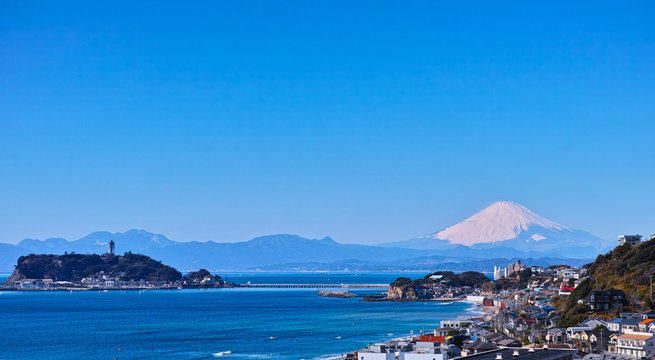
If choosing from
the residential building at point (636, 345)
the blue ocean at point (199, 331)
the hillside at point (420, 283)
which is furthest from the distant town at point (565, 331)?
the hillside at point (420, 283)

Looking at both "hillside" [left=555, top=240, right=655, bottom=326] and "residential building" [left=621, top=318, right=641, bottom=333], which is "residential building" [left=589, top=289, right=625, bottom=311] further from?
"residential building" [left=621, top=318, right=641, bottom=333]

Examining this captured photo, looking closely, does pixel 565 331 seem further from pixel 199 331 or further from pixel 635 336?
pixel 199 331

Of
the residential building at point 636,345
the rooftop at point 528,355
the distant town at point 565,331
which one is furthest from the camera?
the residential building at point 636,345

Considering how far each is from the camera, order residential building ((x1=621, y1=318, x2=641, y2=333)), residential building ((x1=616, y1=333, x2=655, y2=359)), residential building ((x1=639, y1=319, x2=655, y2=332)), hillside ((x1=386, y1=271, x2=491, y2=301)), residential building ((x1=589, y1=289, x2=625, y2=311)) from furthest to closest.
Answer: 1. hillside ((x1=386, y1=271, x2=491, y2=301))
2. residential building ((x1=589, y1=289, x2=625, y2=311))
3. residential building ((x1=621, y1=318, x2=641, y2=333))
4. residential building ((x1=639, y1=319, x2=655, y2=332))
5. residential building ((x1=616, y1=333, x2=655, y2=359))

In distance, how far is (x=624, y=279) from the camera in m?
57.9

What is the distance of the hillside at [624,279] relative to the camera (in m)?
51.5

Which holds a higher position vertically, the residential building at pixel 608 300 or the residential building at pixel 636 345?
the residential building at pixel 608 300

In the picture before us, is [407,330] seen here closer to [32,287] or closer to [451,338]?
[451,338]

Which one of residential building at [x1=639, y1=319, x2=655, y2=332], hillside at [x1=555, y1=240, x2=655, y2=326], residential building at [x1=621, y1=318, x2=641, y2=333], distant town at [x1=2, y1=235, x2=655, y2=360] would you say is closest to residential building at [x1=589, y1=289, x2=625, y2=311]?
distant town at [x1=2, y1=235, x2=655, y2=360]

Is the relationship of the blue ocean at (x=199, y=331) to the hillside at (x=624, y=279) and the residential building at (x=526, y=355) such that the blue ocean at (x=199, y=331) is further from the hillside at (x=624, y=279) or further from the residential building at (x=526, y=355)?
the residential building at (x=526, y=355)

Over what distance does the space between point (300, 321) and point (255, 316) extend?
1048 cm

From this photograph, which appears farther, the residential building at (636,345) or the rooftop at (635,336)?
the rooftop at (635,336)

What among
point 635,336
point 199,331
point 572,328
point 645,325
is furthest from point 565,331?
point 199,331

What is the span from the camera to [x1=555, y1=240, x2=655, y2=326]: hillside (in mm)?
51500
